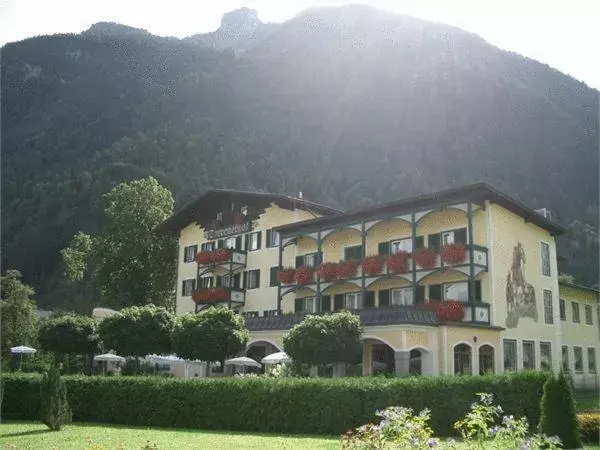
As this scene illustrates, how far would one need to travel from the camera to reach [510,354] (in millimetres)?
32344

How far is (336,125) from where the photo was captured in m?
98.4

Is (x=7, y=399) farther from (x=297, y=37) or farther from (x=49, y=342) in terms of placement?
(x=297, y=37)

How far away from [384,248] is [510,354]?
27.8ft

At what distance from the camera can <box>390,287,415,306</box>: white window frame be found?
3438cm

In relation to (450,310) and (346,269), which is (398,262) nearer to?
(346,269)

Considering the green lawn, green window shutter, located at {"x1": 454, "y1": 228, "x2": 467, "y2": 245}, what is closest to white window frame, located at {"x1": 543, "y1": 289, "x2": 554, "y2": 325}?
green window shutter, located at {"x1": 454, "y1": 228, "x2": 467, "y2": 245}

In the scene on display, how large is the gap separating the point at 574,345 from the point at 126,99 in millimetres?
83758

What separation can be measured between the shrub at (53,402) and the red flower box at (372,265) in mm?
18366

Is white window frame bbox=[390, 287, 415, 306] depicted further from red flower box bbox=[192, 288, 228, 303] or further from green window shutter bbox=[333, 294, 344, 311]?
red flower box bbox=[192, 288, 228, 303]

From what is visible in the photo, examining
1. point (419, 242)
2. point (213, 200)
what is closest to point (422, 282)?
point (419, 242)

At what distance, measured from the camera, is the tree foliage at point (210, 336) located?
101 feet

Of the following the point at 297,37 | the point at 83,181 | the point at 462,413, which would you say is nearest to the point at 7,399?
the point at 462,413

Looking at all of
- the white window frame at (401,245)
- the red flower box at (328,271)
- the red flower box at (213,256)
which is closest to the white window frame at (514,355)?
the white window frame at (401,245)

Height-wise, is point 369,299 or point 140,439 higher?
point 369,299
